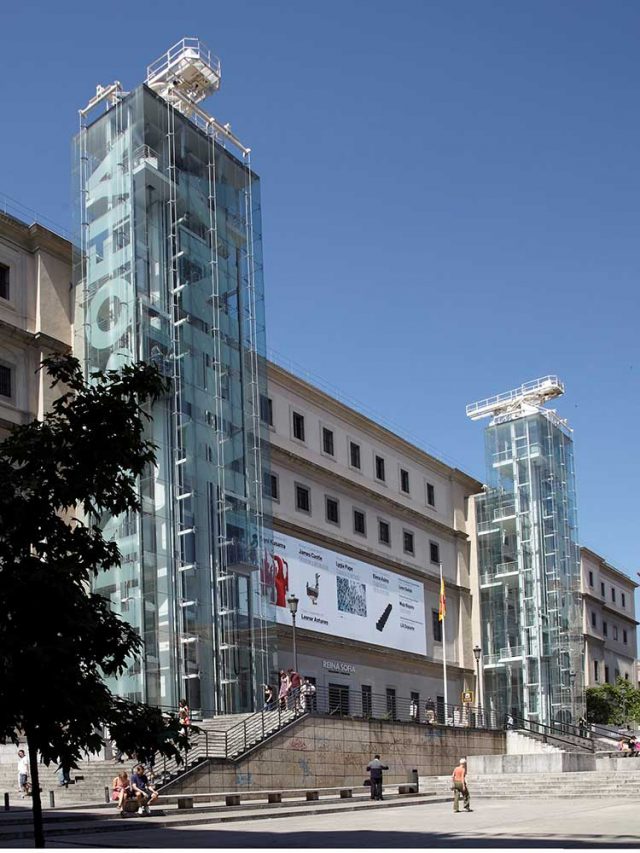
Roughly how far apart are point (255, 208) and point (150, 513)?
14897 millimetres

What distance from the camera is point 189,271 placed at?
4412 centimetres

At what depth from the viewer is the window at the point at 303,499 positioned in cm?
5147

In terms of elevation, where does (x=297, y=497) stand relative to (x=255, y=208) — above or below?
below

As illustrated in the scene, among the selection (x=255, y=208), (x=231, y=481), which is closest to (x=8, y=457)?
(x=231, y=481)

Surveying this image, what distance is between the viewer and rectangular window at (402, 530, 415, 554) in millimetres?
59625

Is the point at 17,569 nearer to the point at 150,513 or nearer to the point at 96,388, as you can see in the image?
the point at 96,388

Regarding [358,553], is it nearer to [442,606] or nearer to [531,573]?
[442,606]

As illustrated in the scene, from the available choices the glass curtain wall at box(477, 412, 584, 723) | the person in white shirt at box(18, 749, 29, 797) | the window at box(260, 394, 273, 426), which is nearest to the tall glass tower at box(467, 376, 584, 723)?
the glass curtain wall at box(477, 412, 584, 723)

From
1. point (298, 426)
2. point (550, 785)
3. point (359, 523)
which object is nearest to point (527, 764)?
point (550, 785)

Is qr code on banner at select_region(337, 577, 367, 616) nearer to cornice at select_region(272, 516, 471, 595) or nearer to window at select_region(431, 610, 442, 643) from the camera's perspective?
cornice at select_region(272, 516, 471, 595)

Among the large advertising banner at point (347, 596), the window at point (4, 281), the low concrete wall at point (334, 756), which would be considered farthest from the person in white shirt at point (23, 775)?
the large advertising banner at point (347, 596)

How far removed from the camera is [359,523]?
56000 millimetres

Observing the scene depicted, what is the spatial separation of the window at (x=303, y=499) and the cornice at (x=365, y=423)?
4367mm

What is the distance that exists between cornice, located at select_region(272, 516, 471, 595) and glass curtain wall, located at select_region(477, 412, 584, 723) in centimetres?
279
